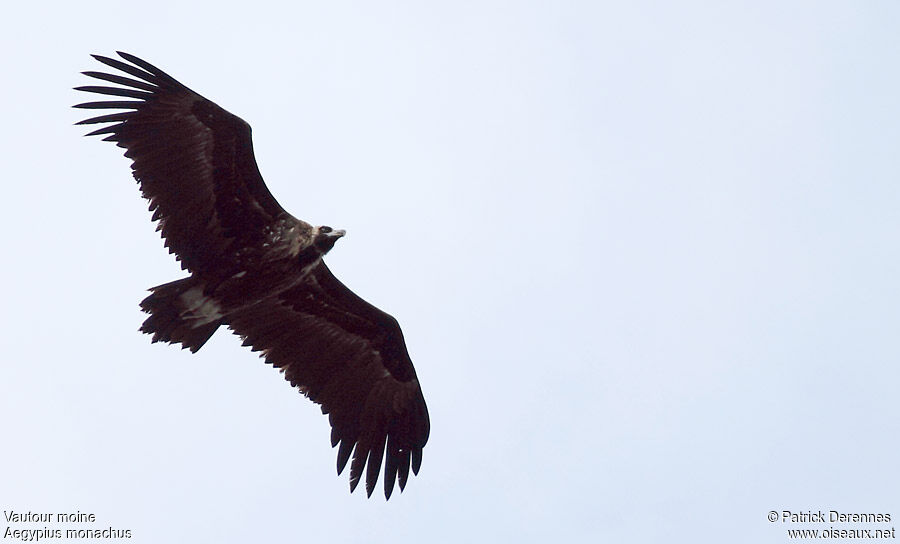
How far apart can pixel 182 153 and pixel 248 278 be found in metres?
2.25

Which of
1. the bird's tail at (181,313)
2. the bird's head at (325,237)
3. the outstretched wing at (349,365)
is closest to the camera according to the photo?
the bird's tail at (181,313)

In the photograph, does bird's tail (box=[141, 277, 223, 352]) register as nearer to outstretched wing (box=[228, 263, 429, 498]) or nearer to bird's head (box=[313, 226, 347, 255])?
outstretched wing (box=[228, 263, 429, 498])

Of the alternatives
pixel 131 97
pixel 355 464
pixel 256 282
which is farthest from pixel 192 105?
pixel 355 464

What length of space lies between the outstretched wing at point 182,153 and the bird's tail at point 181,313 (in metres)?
0.43

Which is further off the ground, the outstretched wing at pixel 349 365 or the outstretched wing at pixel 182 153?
the outstretched wing at pixel 182 153

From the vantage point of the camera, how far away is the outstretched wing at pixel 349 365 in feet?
76.8

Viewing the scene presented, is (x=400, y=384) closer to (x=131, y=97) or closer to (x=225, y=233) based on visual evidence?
(x=225, y=233)

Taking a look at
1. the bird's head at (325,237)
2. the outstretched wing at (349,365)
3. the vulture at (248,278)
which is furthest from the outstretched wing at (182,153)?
the outstretched wing at (349,365)

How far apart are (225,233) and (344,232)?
190 cm

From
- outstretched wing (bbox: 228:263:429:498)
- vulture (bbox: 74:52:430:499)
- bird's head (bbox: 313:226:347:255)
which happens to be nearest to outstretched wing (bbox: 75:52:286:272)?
vulture (bbox: 74:52:430:499)

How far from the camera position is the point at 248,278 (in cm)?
2242

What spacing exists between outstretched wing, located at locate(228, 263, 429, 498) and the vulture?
0.02 meters

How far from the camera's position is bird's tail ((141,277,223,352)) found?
21688 mm

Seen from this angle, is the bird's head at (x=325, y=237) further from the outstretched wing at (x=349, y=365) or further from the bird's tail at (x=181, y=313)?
the bird's tail at (x=181, y=313)
